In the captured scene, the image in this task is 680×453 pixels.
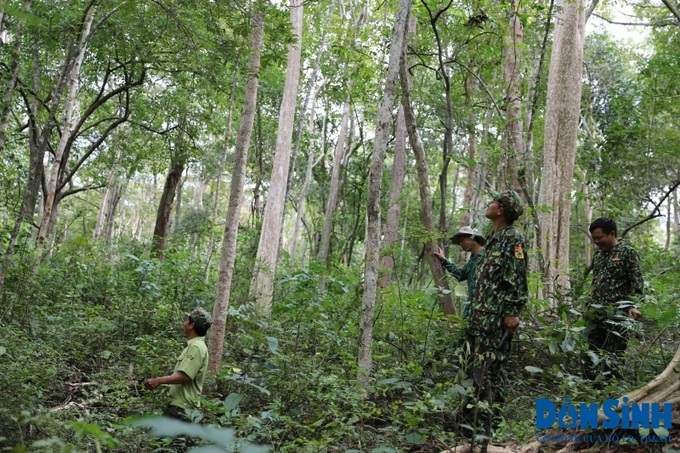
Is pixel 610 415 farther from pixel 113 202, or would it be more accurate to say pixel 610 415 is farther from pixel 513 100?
pixel 113 202

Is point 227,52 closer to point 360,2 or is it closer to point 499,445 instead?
point 499,445

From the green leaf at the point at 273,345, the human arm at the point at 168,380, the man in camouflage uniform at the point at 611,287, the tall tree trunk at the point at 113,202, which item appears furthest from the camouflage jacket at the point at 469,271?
the tall tree trunk at the point at 113,202

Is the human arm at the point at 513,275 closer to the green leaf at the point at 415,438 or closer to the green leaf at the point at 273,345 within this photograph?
the green leaf at the point at 415,438

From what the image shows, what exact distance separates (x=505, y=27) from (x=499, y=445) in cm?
642

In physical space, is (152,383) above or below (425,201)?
below

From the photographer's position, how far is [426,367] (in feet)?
18.8

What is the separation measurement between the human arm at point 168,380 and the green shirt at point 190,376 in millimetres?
29

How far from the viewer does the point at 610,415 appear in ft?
12.0

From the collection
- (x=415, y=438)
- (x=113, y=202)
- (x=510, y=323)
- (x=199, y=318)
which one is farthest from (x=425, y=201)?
(x=113, y=202)

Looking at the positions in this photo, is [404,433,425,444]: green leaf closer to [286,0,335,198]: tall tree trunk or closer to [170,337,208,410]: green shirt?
[170,337,208,410]: green shirt

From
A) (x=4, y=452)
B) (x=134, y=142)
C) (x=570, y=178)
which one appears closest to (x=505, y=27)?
(x=570, y=178)

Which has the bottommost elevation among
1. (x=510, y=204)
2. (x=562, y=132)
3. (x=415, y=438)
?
(x=415, y=438)

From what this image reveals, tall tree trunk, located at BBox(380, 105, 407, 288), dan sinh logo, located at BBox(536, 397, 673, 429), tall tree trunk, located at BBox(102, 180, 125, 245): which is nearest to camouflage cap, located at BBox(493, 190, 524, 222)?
dan sinh logo, located at BBox(536, 397, 673, 429)

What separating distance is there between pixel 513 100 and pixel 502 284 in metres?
5.32
